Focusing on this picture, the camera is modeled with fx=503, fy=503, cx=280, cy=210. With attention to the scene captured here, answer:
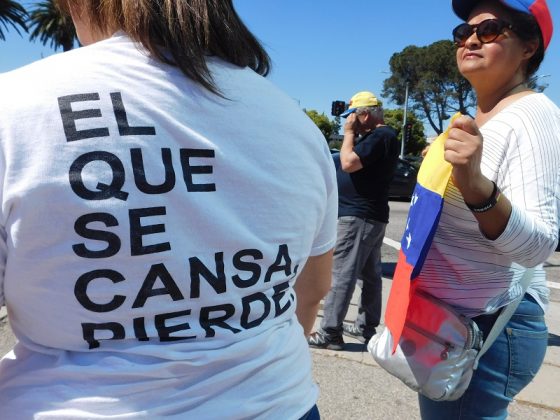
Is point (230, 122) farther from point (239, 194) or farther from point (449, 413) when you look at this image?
point (449, 413)

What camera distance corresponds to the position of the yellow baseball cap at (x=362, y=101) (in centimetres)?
409

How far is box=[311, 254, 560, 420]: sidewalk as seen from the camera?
2936 mm

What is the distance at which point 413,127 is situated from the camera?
48781 millimetres

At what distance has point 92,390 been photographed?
33.0 inches

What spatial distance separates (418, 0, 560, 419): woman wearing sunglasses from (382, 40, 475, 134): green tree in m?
49.2

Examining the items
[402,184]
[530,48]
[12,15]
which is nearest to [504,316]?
[530,48]

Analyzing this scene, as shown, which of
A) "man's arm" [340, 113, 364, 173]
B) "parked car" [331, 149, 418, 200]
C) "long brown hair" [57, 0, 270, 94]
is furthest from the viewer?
"parked car" [331, 149, 418, 200]

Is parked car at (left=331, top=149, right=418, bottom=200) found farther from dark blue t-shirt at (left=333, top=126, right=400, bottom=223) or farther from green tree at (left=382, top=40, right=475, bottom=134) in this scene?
green tree at (left=382, top=40, right=475, bottom=134)

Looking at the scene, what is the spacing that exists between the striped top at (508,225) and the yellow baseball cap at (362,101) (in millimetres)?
2662

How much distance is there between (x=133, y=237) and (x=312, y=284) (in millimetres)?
641

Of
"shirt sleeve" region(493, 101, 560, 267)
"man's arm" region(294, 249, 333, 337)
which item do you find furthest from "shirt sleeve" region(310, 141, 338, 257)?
"shirt sleeve" region(493, 101, 560, 267)

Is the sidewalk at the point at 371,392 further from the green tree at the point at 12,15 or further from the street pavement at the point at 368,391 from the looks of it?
the green tree at the point at 12,15

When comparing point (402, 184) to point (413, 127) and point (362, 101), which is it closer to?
point (362, 101)

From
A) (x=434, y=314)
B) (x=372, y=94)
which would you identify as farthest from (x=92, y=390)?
(x=372, y=94)
